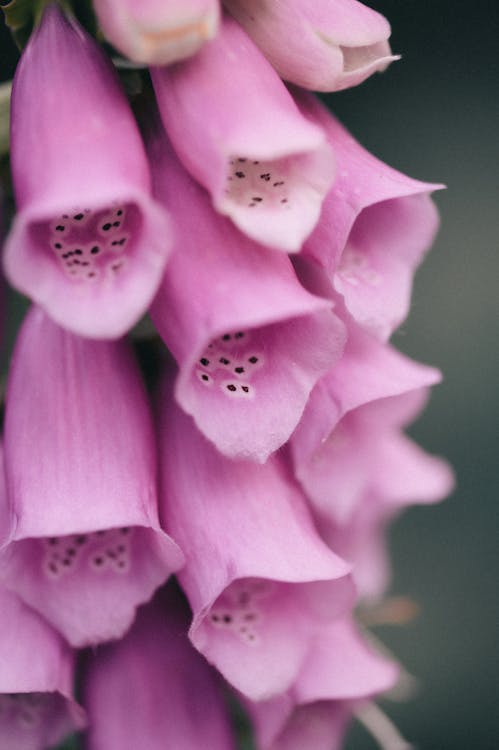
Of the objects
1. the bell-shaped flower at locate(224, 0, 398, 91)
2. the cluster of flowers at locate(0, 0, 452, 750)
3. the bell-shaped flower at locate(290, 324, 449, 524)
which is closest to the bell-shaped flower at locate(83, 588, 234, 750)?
the cluster of flowers at locate(0, 0, 452, 750)

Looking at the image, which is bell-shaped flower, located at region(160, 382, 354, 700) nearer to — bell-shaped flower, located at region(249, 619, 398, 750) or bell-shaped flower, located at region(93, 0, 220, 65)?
Answer: bell-shaped flower, located at region(249, 619, 398, 750)

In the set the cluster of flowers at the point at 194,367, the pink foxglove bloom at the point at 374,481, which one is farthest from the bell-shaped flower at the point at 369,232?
the pink foxglove bloom at the point at 374,481

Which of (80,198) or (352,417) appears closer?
(80,198)


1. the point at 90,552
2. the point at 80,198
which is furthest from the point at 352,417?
the point at 80,198

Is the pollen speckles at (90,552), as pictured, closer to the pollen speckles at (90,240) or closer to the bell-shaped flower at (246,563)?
the bell-shaped flower at (246,563)

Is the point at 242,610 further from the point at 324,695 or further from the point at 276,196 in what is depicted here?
the point at 276,196
